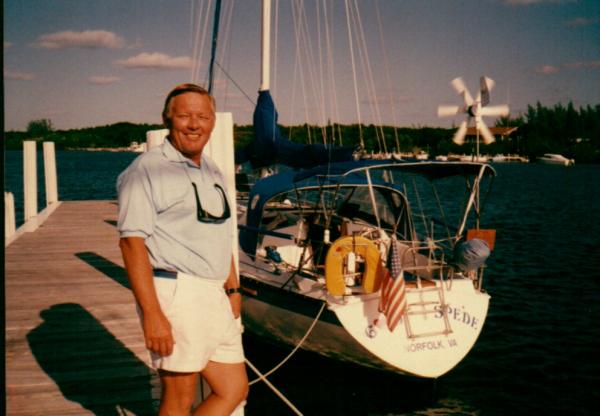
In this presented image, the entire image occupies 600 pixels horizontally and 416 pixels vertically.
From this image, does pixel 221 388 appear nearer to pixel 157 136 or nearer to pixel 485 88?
pixel 157 136

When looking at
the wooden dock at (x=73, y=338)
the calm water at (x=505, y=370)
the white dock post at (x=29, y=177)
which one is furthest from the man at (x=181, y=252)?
the white dock post at (x=29, y=177)

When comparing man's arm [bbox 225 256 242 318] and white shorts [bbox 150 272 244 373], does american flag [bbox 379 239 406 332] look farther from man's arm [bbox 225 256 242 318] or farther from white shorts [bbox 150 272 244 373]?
white shorts [bbox 150 272 244 373]

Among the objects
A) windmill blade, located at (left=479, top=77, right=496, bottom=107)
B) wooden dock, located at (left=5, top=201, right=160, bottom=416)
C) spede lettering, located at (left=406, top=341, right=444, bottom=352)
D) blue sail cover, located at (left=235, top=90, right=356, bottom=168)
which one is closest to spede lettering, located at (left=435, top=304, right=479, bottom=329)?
spede lettering, located at (left=406, top=341, right=444, bottom=352)

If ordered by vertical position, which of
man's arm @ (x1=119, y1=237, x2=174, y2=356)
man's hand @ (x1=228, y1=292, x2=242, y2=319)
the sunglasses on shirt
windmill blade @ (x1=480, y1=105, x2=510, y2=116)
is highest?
windmill blade @ (x1=480, y1=105, x2=510, y2=116)

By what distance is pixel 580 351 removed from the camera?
9.87 m

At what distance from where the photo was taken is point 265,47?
1147cm

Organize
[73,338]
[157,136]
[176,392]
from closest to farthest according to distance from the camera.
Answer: [176,392] < [157,136] < [73,338]

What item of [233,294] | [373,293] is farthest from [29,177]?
[233,294]

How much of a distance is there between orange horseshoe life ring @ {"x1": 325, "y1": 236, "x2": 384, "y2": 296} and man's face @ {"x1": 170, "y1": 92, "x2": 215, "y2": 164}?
388cm

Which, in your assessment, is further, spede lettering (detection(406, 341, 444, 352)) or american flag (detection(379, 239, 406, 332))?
spede lettering (detection(406, 341, 444, 352))

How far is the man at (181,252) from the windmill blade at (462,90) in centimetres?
548

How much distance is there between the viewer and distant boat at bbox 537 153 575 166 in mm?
108925

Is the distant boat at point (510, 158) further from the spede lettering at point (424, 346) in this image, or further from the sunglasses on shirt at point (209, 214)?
the sunglasses on shirt at point (209, 214)

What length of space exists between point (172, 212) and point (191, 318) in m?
0.50
